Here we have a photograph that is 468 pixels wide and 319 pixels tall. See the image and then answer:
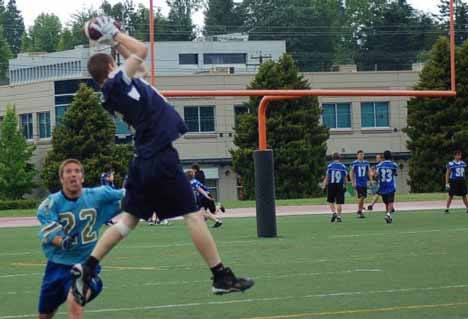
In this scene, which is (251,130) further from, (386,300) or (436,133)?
(386,300)

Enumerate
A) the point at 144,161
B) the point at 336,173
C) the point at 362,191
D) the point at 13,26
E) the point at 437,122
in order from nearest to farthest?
the point at 144,161 → the point at 336,173 → the point at 362,191 → the point at 437,122 → the point at 13,26

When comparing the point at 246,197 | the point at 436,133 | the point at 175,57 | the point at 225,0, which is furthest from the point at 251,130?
the point at 225,0

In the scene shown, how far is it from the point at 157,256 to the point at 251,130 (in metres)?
36.0

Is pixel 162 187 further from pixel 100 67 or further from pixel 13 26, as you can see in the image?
pixel 13 26

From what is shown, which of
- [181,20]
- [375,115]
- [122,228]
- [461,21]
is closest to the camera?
[122,228]

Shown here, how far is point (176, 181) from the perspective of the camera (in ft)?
29.4

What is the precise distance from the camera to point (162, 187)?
8945mm

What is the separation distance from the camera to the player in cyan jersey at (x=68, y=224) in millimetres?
9453

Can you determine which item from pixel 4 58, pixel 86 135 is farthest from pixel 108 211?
pixel 4 58

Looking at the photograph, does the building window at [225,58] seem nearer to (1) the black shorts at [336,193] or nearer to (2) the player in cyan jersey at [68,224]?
(1) the black shorts at [336,193]

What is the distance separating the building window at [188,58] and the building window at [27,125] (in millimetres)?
16657

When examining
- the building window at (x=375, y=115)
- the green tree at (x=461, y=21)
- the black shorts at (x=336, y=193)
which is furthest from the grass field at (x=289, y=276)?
the green tree at (x=461, y=21)

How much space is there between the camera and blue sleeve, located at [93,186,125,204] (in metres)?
9.66

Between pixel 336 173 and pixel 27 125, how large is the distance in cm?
4550
